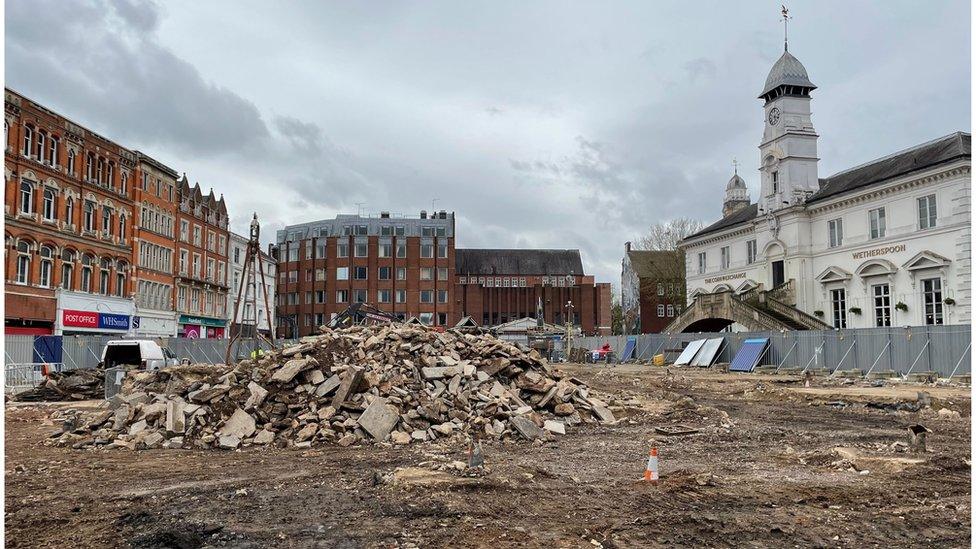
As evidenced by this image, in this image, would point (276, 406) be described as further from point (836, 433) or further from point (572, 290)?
point (572, 290)

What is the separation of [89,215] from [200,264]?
49.1 ft

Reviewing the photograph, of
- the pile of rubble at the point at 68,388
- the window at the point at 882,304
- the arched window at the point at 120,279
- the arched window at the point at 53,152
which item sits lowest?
the pile of rubble at the point at 68,388

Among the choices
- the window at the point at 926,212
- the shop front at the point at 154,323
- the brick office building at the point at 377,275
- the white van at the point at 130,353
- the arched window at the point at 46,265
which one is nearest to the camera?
the white van at the point at 130,353

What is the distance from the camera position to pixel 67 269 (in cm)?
4228

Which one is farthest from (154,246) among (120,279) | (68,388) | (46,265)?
(68,388)

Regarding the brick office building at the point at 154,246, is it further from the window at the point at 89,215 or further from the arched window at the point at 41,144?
the arched window at the point at 41,144

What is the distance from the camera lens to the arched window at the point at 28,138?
38.7 meters

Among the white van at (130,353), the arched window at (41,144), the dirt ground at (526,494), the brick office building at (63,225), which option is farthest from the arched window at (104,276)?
the dirt ground at (526,494)

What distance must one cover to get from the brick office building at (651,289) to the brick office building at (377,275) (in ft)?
75.7

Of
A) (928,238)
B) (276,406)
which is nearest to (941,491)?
(276,406)

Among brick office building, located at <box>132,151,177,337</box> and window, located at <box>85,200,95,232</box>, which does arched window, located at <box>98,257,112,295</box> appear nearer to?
window, located at <box>85,200,95,232</box>

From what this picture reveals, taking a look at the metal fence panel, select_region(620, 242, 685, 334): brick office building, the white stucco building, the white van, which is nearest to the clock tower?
the white stucco building

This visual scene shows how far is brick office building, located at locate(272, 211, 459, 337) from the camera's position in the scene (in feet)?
279

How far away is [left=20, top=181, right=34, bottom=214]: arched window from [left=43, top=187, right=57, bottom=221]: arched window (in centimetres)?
109
